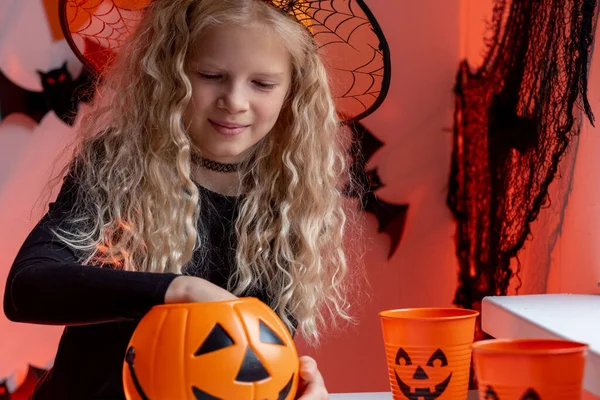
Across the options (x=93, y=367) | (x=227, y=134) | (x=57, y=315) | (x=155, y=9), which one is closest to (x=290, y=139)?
(x=227, y=134)

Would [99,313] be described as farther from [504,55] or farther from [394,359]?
[504,55]

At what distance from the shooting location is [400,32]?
230 cm

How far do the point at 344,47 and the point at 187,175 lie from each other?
0.62 m

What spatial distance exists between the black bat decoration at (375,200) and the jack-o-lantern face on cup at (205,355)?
165cm

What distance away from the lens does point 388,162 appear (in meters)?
2.32

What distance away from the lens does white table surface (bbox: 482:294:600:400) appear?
0.92 metres

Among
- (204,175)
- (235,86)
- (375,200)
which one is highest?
(235,86)

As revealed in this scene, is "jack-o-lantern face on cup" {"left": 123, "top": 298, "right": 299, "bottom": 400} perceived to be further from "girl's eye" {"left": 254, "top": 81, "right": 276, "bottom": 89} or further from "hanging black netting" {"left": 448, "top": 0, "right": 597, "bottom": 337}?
"hanging black netting" {"left": 448, "top": 0, "right": 597, "bottom": 337}

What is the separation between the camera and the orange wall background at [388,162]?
7.21ft

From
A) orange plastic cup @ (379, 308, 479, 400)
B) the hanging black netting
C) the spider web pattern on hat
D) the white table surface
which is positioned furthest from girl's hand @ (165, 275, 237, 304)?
the hanging black netting

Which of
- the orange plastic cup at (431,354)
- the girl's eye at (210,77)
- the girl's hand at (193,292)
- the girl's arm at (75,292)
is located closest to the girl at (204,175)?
the girl's eye at (210,77)

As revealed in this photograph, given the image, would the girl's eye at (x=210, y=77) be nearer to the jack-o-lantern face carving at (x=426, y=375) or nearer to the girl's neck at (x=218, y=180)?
the girl's neck at (x=218, y=180)

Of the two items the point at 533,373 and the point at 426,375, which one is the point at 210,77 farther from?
the point at 533,373

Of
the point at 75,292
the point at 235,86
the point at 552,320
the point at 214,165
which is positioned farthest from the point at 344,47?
the point at 75,292
